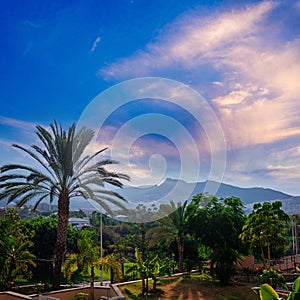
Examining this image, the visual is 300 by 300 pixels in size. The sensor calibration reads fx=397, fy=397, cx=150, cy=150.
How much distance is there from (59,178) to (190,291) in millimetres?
8927

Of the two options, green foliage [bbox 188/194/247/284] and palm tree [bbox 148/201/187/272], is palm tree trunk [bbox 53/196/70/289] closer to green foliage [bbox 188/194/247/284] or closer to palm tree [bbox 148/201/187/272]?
green foliage [bbox 188/194/247/284]

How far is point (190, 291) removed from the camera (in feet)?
65.7

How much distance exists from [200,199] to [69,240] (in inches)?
681

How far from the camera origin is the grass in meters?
18.8

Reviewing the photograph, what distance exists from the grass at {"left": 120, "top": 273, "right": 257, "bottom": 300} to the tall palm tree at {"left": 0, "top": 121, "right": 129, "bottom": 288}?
4272 millimetres

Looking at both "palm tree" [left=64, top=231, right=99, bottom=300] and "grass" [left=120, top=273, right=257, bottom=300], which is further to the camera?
"grass" [left=120, top=273, right=257, bottom=300]

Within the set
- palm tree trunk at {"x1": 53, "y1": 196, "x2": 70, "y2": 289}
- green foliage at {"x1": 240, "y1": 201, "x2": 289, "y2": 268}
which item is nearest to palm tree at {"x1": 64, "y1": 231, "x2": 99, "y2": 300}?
palm tree trunk at {"x1": 53, "y1": 196, "x2": 70, "y2": 289}

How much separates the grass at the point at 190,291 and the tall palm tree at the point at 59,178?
4.27 m

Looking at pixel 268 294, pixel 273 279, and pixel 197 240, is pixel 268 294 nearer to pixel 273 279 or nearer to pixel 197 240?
pixel 273 279

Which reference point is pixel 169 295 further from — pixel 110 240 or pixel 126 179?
pixel 110 240

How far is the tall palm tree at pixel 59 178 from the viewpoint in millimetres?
20656

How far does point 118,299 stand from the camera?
1585 cm

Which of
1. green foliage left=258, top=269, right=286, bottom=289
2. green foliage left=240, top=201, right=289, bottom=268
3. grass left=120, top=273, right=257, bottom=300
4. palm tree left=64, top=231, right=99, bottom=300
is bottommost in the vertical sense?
grass left=120, top=273, right=257, bottom=300

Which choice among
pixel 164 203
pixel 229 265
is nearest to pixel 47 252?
pixel 164 203
